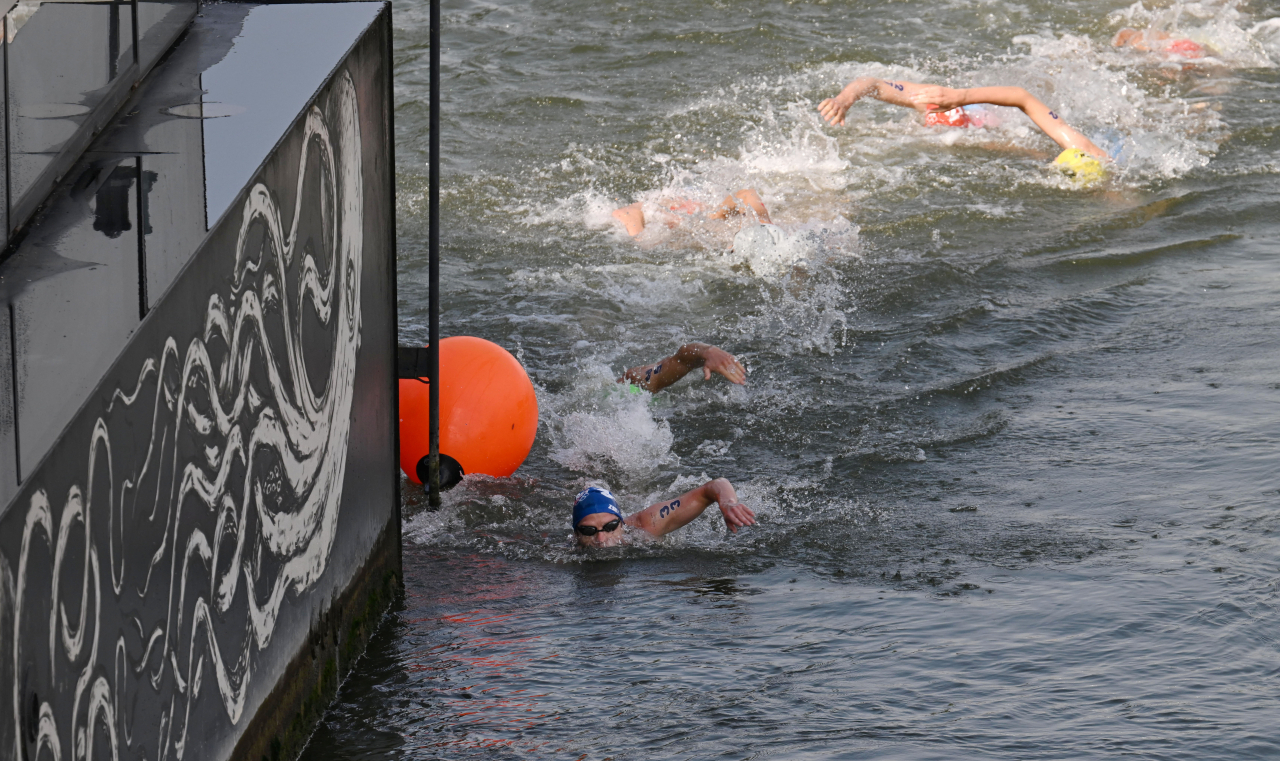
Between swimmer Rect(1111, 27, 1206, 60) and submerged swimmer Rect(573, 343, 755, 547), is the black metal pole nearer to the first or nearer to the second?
submerged swimmer Rect(573, 343, 755, 547)

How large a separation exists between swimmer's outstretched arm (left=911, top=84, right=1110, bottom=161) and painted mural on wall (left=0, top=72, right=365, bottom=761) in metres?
7.10

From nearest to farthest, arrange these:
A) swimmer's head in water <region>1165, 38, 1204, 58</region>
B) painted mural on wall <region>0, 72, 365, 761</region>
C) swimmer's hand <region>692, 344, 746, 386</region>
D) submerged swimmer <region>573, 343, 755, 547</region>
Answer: painted mural on wall <region>0, 72, 365, 761</region> → submerged swimmer <region>573, 343, 755, 547</region> → swimmer's hand <region>692, 344, 746, 386</region> → swimmer's head in water <region>1165, 38, 1204, 58</region>

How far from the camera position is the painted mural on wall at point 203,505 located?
264cm

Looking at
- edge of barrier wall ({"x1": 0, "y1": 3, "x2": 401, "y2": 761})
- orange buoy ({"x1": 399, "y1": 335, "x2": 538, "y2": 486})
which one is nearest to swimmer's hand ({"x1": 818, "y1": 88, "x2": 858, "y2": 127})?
orange buoy ({"x1": 399, "y1": 335, "x2": 538, "y2": 486})

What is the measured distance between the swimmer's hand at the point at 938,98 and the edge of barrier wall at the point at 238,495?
671 centimetres

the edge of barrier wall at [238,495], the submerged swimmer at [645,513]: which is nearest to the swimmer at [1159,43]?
the submerged swimmer at [645,513]

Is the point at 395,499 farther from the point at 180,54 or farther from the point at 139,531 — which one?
the point at 139,531

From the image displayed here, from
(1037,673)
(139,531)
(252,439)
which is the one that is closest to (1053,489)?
(1037,673)

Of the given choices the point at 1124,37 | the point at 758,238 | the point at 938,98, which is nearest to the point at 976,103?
the point at 938,98

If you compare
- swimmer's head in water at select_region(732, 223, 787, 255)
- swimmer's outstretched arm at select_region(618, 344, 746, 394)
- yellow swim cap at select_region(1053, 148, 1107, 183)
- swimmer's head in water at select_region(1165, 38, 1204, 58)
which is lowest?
swimmer's outstretched arm at select_region(618, 344, 746, 394)

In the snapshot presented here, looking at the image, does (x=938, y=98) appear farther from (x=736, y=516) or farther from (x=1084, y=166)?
Answer: (x=736, y=516)

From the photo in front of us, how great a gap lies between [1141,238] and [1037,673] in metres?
7.24

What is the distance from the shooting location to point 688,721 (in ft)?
14.4

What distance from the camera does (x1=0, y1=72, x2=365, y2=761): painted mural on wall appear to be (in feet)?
8.66
